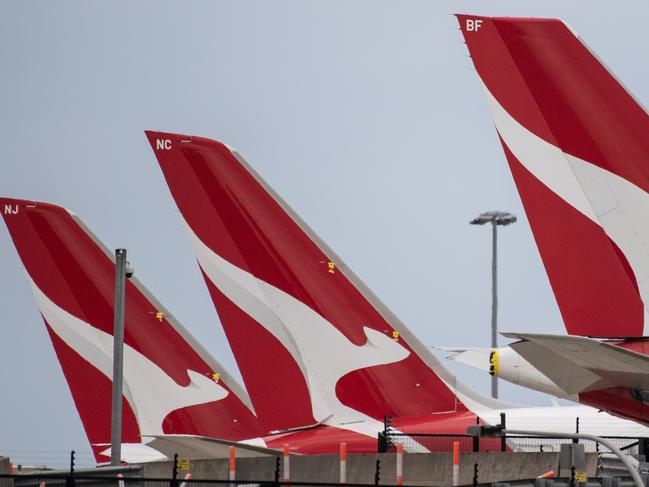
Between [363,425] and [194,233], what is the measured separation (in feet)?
19.9

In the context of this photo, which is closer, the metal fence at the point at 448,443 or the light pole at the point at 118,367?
the light pole at the point at 118,367

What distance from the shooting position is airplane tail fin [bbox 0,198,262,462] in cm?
3409

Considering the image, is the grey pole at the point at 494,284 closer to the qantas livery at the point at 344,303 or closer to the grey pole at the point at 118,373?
the qantas livery at the point at 344,303

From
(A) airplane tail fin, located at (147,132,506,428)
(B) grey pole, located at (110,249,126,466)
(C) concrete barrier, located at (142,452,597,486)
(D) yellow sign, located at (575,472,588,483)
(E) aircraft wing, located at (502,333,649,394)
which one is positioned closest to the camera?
(E) aircraft wing, located at (502,333,649,394)

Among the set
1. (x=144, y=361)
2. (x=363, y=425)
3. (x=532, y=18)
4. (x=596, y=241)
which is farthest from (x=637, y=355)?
(x=144, y=361)

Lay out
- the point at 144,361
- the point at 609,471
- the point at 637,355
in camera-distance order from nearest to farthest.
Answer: the point at 637,355, the point at 609,471, the point at 144,361

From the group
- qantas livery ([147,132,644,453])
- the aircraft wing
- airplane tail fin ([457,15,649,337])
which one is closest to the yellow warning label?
airplane tail fin ([457,15,649,337])

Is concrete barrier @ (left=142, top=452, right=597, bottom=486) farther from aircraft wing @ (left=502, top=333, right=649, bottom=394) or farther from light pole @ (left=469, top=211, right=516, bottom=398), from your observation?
light pole @ (left=469, top=211, right=516, bottom=398)

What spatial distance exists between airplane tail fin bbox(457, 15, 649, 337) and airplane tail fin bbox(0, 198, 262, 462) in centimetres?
1358

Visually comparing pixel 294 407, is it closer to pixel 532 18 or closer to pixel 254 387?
pixel 254 387

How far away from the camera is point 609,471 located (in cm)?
2145

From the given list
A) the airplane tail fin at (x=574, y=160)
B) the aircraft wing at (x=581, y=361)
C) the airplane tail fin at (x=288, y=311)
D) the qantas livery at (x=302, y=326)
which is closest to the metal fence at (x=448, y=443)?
the qantas livery at (x=302, y=326)

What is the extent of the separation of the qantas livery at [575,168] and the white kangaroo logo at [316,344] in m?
6.92

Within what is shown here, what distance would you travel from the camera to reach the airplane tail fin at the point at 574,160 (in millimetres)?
21422
